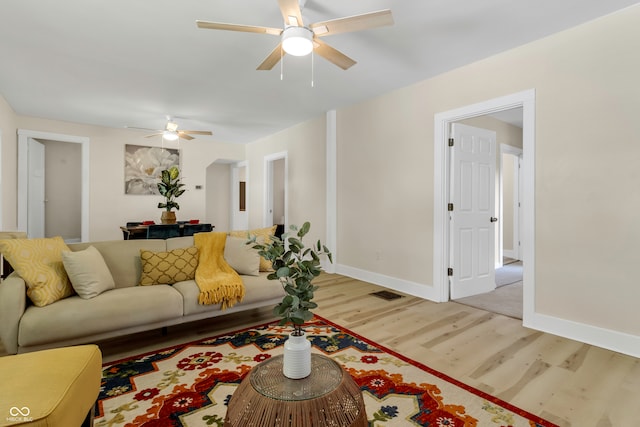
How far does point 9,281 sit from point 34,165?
5009 mm

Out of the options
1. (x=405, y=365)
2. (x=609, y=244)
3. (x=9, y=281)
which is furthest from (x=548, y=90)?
(x=9, y=281)

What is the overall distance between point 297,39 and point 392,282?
313 centimetres

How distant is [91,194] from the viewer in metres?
6.04

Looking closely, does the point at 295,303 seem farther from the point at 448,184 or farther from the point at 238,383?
the point at 448,184

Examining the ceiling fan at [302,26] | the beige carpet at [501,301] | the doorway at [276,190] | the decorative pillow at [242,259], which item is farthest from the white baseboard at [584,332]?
the doorway at [276,190]

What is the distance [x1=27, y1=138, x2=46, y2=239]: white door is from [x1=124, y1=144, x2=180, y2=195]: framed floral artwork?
1.40 m

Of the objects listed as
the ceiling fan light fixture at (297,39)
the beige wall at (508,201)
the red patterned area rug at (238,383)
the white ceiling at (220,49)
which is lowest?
the red patterned area rug at (238,383)

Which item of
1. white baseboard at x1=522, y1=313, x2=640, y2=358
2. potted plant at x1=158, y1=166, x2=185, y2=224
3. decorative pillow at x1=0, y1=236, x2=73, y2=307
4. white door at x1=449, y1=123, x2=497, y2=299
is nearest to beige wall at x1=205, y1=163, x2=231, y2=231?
potted plant at x1=158, y1=166, x2=185, y2=224

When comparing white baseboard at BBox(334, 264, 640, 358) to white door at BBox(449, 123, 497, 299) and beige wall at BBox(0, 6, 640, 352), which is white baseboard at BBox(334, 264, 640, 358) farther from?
white door at BBox(449, 123, 497, 299)

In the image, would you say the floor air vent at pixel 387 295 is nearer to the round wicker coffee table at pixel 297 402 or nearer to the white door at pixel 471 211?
the white door at pixel 471 211

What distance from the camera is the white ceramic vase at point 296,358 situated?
1.23m

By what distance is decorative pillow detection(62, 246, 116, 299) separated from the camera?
7.34 feet

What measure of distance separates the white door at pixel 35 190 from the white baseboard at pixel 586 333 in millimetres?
7726

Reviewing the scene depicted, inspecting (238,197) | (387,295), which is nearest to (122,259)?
(387,295)
